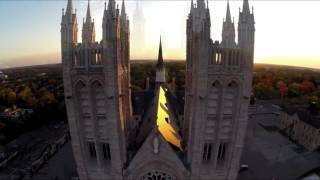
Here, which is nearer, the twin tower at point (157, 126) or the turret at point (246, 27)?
the twin tower at point (157, 126)

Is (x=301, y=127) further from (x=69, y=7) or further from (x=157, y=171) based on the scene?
(x=69, y=7)

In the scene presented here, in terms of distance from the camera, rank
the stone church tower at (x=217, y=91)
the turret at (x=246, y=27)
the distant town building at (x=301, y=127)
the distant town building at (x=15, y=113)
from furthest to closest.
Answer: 1. the distant town building at (x=15, y=113)
2. the distant town building at (x=301, y=127)
3. the turret at (x=246, y=27)
4. the stone church tower at (x=217, y=91)

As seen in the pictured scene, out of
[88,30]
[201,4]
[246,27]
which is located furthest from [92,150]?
[246,27]

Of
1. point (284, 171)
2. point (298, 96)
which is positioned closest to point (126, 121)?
point (284, 171)

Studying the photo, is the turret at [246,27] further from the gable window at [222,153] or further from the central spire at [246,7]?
the gable window at [222,153]

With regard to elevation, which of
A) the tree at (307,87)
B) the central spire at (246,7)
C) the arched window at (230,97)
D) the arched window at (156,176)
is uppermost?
the central spire at (246,7)

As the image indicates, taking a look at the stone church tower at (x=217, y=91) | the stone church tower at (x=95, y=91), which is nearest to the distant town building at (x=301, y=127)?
the stone church tower at (x=217, y=91)

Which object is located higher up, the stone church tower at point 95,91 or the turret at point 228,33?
the turret at point 228,33

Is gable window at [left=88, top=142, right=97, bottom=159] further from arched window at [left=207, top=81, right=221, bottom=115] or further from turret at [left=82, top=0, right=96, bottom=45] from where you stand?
arched window at [left=207, top=81, right=221, bottom=115]
